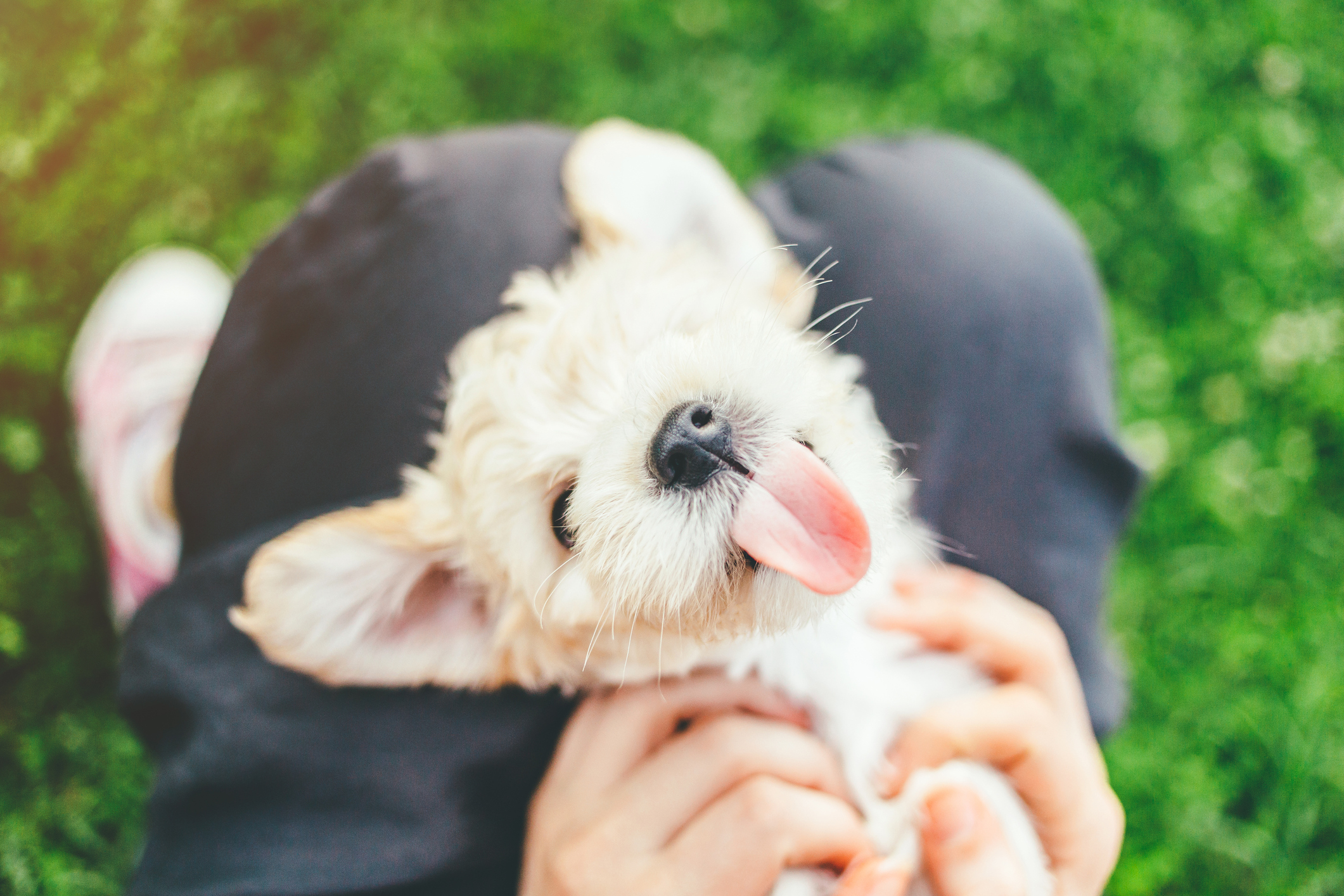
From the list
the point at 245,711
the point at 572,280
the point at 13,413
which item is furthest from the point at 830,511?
the point at 13,413

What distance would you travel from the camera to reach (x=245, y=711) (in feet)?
6.60

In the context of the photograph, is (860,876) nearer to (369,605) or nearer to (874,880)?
(874,880)

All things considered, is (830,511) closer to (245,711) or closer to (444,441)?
(444,441)

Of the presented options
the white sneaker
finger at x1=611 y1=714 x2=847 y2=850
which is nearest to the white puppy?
finger at x1=611 y1=714 x2=847 y2=850

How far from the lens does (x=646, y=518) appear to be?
1517 mm

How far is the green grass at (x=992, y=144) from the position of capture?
3.02m

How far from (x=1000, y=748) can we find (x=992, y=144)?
9.65ft

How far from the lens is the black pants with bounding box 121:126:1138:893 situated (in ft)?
6.52

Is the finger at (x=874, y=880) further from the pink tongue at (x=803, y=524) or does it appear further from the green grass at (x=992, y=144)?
the green grass at (x=992, y=144)

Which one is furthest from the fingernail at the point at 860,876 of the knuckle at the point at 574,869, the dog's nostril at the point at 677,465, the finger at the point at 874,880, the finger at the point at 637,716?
the dog's nostril at the point at 677,465

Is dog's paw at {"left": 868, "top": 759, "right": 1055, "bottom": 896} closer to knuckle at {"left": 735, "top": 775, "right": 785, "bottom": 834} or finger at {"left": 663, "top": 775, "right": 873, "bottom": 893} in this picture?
finger at {"left": 663, "top": 775, "right": 873, "bottom": 893}

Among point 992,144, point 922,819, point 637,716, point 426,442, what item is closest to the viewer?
point 922,819

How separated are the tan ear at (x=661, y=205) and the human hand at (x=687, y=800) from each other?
0.90 metres

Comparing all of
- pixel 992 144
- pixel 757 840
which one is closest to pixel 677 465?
pixel 757 840
